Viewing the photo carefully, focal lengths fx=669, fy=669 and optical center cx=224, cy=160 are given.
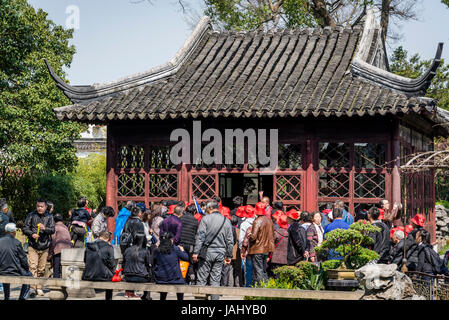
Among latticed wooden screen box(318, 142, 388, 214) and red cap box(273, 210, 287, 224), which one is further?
latticed wooden screen box(318, 142, 388, 214)

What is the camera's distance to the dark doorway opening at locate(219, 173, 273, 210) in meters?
21.2

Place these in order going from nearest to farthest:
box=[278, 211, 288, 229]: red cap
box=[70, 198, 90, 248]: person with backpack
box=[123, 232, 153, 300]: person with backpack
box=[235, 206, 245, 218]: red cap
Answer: box=[123, 232, 153, 300]: person with backpack
box=[278, 211, 288, 229]: red cap
box=[235, 206, 245, 218]: red cap
box=[70, 198, 90, 248]: person with backpack

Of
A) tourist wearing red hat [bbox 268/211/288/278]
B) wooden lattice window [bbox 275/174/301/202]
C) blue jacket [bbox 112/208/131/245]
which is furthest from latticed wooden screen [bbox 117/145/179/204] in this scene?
tourist wearing red hat [bbox 268/211/288/278]

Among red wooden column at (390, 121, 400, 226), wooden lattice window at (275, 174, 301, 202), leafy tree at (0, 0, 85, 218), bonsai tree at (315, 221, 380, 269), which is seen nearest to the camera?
bonsai tree at (315, 221, 380, 269)

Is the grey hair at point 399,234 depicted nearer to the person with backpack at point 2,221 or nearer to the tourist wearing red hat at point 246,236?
the tourist wearing red hat at point 246,236

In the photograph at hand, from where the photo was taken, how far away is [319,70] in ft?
55.7

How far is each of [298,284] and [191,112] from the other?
578 centimetres

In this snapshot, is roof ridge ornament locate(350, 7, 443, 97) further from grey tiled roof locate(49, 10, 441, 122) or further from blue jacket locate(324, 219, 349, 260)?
blue jacket locate(324, 219, 349, 260)

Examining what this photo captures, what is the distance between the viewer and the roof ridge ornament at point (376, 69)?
14.2 metres

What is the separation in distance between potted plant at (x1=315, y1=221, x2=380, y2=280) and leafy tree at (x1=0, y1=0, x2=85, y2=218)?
593 inches

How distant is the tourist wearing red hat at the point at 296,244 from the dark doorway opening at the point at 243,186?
328 inches

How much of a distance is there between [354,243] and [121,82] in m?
8.79

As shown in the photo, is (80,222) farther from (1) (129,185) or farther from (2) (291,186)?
(2) (291,186)
